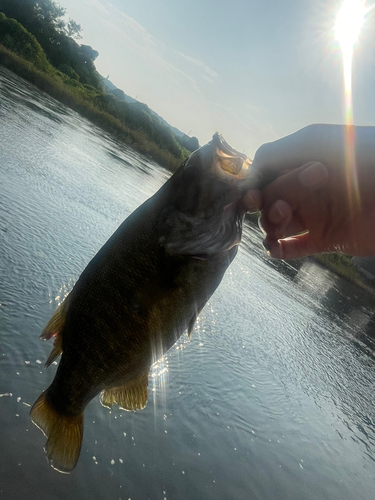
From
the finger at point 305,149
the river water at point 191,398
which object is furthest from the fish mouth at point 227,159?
the river water at point 191,398

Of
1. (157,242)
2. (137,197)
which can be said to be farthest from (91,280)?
(137,197)

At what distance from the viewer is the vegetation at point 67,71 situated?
100 ft

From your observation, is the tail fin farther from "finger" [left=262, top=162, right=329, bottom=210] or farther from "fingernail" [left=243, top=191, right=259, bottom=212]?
"finger" [left=262, top=162, right=329, bottom=210]

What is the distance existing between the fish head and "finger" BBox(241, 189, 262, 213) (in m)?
0.03

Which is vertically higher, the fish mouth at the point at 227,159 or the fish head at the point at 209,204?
the fish mouth at the point at 227,159

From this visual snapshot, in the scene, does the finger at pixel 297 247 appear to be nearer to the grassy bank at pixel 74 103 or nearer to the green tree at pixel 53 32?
the grassy bank at pixel 74 103

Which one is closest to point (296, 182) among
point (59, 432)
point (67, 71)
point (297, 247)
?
point (297, 247)

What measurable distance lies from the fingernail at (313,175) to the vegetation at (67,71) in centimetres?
2957

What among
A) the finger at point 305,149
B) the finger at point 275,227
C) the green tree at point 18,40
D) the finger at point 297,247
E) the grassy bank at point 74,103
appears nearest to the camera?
the finger at point 305,149

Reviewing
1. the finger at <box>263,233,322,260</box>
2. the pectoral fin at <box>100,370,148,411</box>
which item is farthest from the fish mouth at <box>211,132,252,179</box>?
the pectoral fin at <box>100,370,148,411</box>

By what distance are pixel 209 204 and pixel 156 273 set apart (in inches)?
18.1

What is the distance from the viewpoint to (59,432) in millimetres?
2197

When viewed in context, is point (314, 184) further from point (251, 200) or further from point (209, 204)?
point (209, 204)

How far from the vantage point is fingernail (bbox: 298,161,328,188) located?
201cm
